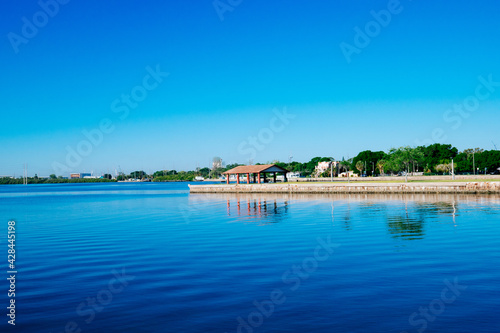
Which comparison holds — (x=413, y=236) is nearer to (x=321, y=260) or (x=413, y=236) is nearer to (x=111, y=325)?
(x=321, y=260)

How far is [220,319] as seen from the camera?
9.06 m

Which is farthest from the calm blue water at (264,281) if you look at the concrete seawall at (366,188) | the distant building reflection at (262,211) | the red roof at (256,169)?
the red roof at (256,169)

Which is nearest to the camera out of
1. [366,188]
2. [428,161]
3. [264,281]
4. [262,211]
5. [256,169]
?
[264,281]

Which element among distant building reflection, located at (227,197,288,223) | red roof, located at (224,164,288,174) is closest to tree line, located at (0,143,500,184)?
red roof, located at (224,164,288,174)

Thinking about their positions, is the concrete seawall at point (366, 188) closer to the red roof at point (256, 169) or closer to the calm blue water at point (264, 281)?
the red roof at point (256, 169)

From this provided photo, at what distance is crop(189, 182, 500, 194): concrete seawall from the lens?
56250mm

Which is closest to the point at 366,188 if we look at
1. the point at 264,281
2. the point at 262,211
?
the point at 262,211

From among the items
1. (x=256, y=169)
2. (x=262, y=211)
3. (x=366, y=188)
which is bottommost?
(x=262, y=211)

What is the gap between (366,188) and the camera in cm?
6638

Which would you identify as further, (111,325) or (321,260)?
(321,260)

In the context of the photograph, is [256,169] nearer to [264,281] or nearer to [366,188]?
[366,188]

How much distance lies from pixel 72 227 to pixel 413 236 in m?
21.9

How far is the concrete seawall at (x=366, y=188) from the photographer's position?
56.2 meters

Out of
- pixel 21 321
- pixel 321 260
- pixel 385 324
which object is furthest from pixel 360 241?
pixel 21 321
